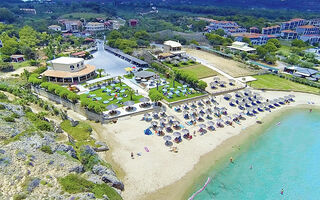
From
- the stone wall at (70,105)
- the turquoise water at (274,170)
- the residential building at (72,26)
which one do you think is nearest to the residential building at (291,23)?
the turquoise water at (274,170)

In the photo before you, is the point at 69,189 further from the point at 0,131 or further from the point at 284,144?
the point at 284,144

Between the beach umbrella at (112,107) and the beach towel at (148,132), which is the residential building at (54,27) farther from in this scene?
the beach towel at (148,132)

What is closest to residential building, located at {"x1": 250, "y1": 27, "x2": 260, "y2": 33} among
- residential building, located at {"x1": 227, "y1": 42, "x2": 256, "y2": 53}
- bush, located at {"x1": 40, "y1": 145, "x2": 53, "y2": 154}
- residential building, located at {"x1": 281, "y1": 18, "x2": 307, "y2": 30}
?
residential building, located at {"x1": 281, "y1": 18, "x2": 307, "y2": 30}

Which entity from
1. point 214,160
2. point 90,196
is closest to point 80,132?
point 90,196

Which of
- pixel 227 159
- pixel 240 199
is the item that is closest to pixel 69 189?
pixel 240 199

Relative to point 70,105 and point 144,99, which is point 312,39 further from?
point 70,105
